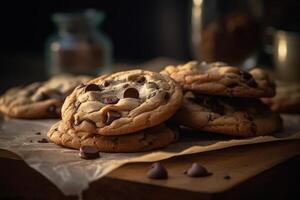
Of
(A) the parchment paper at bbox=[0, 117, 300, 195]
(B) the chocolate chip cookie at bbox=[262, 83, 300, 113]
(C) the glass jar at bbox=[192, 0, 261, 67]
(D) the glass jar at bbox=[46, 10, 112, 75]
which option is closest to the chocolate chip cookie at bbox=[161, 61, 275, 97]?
(A) the parchment paper at bbox=[0, 117, 300, 195]

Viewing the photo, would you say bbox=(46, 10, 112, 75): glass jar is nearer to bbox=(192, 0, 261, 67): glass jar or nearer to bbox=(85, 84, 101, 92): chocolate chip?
bbox=(192, 0, 261, 67): glass jar

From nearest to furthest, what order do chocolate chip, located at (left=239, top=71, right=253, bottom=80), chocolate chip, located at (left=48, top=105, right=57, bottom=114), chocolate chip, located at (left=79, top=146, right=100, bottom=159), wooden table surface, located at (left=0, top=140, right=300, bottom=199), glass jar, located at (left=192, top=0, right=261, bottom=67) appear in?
wooden table surface, located at (left=0, top=140, right=300, bottom=199) < chocolate chip, located at (left=79, top=146, right=100, bottom=159) < chocolate chip, located at (left=239, top=71, right=253, bottom=80) < chocolate chip, located at (left=48, top=105, right=57, bottom=114) < glass jar, located at (left=192, top=0, right=261, bottom=67)

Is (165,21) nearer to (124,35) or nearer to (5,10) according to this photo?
(124,35)

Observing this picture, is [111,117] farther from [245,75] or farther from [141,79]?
[245,75]

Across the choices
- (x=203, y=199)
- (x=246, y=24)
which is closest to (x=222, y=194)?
(x=203, y=199)

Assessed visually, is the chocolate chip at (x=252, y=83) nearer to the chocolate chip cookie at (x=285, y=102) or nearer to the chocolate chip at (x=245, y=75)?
the chocolate chip at (x=245, y=75)
